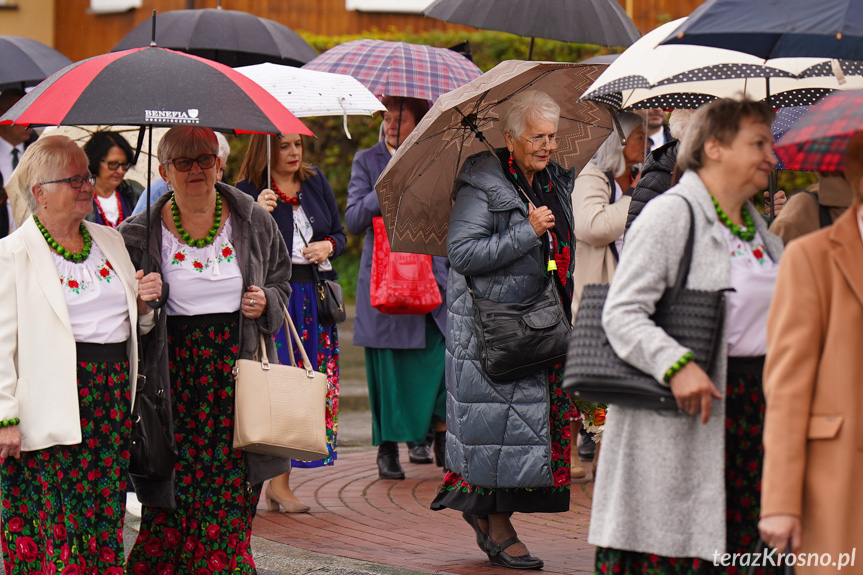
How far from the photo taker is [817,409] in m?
3.47

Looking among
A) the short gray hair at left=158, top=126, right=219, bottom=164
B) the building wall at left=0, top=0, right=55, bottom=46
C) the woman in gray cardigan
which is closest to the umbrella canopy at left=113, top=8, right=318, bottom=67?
the short gray hair at left=158, top=126, right=219, bottom=164

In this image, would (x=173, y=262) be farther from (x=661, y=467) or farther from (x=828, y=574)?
(x=828, y=574)

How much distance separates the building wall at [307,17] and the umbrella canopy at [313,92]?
10.9m

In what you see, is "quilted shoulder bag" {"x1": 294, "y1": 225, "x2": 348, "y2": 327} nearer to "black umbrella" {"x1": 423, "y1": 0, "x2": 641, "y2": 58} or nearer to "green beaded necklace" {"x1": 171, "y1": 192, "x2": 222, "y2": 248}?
"black umbrella" {"x1": 423, "y1": 0, "x2": 641, "y2": 58}

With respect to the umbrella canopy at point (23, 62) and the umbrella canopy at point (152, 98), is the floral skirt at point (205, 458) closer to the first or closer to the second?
the umbrella canopy at point (152, 98)

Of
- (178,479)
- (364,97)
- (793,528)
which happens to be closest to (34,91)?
(178,479)

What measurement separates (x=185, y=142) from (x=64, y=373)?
1.12 meters

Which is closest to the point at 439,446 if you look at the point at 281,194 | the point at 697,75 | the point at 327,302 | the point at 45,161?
the point at 327,302

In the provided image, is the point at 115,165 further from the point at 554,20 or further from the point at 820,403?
the point at 820,403

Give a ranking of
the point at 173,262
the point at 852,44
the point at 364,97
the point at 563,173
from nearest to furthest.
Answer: the point at 852,44
the point at 173,262
the point at 563,173
the point at 364,97

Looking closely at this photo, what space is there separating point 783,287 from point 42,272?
277cm

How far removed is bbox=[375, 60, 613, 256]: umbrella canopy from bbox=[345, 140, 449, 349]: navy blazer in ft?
6.45

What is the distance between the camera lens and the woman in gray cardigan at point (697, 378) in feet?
12.2

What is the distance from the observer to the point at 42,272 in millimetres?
4855
